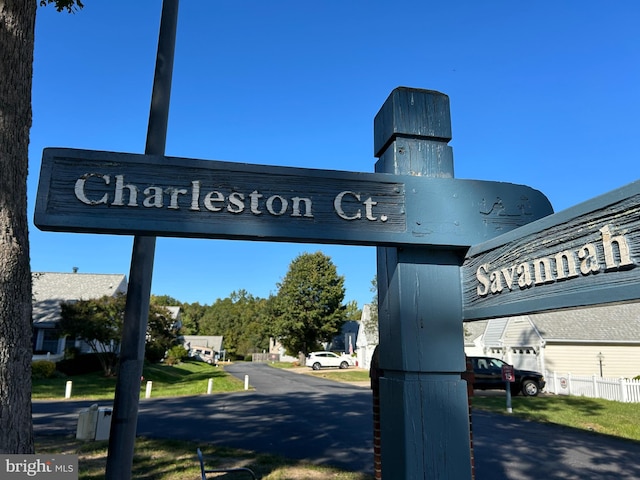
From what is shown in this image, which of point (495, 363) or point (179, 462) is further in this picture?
point (495, 363)

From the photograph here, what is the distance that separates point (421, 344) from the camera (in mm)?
1645

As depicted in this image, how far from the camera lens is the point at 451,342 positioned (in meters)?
1.66

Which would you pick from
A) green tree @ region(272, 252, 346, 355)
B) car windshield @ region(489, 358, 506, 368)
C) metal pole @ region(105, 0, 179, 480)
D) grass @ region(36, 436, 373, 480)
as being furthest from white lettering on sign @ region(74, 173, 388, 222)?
green tree @ region(272, 252, 346, 355)

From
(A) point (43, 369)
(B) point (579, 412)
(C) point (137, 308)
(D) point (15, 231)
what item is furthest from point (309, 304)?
(D) point (15, 231)

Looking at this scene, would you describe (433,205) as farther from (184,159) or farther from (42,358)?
(42,358)

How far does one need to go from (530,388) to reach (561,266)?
800 inches

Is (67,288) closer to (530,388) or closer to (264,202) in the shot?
(530,388)

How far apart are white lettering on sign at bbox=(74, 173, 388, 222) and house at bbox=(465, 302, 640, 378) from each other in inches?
875

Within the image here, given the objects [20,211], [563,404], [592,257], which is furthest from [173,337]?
[592,257]

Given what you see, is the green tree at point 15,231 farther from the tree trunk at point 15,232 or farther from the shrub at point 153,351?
the shrub at point 153,351

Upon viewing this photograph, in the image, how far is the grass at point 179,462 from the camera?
6574mm

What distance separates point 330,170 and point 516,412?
47.5 feet

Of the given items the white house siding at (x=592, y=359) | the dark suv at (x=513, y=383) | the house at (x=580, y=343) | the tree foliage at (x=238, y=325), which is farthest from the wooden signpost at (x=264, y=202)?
the tree foliage at (x=238, y=325)

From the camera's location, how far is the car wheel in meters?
19.0
